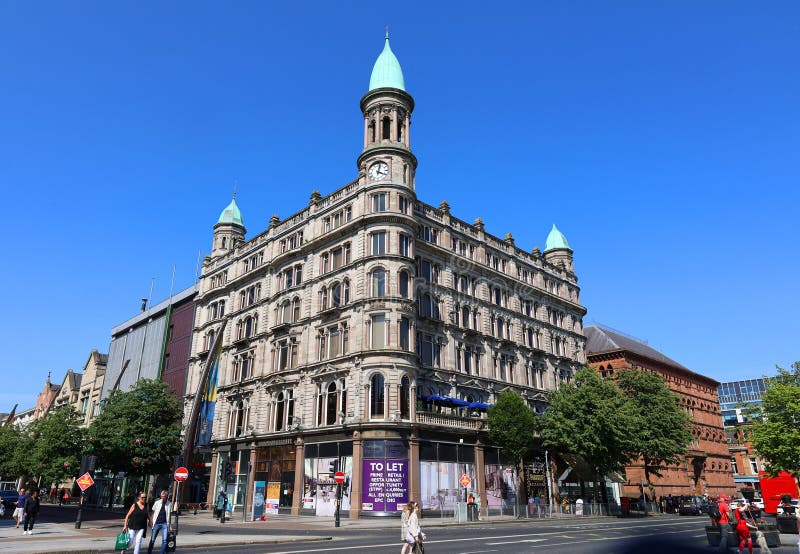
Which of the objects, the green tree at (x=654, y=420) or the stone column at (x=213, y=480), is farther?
the stone column at (x=213, y=480)

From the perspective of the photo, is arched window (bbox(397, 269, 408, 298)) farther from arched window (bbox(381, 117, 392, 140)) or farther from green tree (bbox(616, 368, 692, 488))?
green tree (bbox(616, 368, 692, 488))

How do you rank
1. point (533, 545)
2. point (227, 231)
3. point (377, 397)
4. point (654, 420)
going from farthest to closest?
point (227, 231)
point (654, 420)
point (377, 397)
point (533, 545)

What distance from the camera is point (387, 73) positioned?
163 ft

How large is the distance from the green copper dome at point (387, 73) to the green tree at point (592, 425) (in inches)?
1182

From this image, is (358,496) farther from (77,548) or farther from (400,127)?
(400,127)

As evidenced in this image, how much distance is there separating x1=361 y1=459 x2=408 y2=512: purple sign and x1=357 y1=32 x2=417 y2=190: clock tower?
21313 mm

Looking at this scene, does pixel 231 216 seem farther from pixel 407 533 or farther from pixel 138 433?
pixel 407 533

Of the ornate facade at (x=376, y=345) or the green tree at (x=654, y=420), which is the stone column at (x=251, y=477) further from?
the green tree at (x=654, y=420)

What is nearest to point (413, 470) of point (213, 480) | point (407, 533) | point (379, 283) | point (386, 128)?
point (379, 283)

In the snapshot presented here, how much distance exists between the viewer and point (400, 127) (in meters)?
48.2

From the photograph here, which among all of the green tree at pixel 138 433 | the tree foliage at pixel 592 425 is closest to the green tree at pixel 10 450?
the green tree at pixel 138 433

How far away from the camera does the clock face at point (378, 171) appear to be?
45.6m

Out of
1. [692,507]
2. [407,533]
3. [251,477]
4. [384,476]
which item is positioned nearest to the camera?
[407,533]

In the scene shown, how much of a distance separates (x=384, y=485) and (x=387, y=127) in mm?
28958
